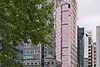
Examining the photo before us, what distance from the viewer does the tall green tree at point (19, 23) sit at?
1628cm

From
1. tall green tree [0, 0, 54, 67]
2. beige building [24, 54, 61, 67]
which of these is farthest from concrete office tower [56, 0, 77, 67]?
tall green tree [0, 0, 54, 67]

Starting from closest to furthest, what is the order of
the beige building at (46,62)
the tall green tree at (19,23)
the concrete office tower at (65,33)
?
the tall green tree at (19,23), the beige building at (46,62), the concrete office tower at (65,33)

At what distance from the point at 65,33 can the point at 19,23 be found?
153 metres


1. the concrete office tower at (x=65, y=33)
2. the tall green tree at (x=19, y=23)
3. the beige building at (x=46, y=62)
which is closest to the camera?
the tall green tree at (x=19, y=23)

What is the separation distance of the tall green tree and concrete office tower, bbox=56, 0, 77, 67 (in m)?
146

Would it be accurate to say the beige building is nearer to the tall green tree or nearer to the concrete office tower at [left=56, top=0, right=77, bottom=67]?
the concrete office tower at [left=56, top=0, right=77, bottom=67]

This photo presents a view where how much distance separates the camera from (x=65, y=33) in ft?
553

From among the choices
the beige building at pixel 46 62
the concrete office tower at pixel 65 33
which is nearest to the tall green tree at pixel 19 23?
the beige building at pixel 46 62

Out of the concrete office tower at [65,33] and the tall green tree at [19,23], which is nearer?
the tall green tree at [19,23]

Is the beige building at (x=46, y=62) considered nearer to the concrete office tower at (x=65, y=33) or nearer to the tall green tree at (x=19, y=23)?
the concrete office tower at (x=65, y=33)

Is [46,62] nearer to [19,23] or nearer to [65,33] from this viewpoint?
[65,33]

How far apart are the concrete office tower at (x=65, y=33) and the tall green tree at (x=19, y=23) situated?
146m

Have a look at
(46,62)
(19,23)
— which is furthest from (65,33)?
(19,23)

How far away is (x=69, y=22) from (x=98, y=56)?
92.1m
